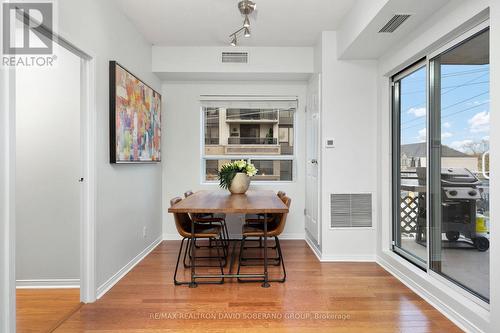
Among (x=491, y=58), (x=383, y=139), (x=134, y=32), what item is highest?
(x=134, y=32)

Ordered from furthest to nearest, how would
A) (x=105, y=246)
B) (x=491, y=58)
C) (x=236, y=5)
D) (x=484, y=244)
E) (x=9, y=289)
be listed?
(x=236, y=5)
(x=105, y=246)
(x=484, y=244)
(x=491, y=58)
(x=9, y=289)

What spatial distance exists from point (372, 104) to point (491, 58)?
1757mm

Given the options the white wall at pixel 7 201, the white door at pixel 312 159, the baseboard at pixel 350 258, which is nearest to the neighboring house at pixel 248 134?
the white door at pixel 312 159

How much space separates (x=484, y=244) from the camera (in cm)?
214

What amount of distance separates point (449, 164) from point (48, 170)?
3.44 m

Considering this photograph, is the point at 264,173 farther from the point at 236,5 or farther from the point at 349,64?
the point at 236,5

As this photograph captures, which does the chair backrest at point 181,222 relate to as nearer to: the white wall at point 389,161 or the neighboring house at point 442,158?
the white wall at point 389,161

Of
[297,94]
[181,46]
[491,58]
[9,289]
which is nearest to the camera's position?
[9,289]

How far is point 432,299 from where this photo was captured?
2504mm

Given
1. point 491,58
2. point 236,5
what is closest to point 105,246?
point 236,5

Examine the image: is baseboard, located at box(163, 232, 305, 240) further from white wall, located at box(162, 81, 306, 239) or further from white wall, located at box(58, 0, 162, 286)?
white wall, located at box(58, 0, 162, 286)

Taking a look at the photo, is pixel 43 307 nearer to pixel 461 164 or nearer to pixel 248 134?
pixel 248 134

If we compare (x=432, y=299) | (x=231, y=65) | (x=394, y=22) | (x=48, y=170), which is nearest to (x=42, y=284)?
(x=48, y=170)

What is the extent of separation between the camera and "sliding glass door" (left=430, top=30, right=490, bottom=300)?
2109 millimetres
